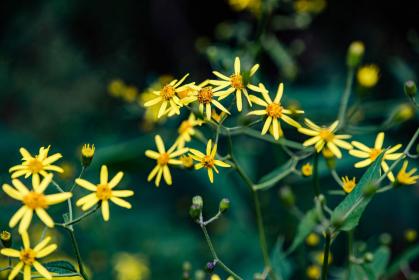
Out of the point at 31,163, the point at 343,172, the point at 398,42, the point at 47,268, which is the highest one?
the point at 398,42

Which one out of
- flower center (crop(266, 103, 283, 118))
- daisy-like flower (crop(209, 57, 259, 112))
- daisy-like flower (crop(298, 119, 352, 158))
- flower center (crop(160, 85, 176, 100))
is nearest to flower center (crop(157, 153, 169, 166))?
flower center (crop(160, 85, 176, 100))

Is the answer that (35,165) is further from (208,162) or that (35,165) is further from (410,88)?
(410,88)

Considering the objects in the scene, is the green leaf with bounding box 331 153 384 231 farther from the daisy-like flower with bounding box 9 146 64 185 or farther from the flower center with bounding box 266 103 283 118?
the daisy-like flower with bounding box 9 146 64 185

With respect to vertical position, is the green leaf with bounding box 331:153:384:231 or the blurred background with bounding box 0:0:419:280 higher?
the blurred background with bounding box 0:0:419:280

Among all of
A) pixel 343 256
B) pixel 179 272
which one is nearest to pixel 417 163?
pixel 343 256

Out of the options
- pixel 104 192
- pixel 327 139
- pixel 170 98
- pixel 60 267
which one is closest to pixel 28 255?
pixel 60 267

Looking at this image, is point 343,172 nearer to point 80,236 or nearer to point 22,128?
point 80,236
